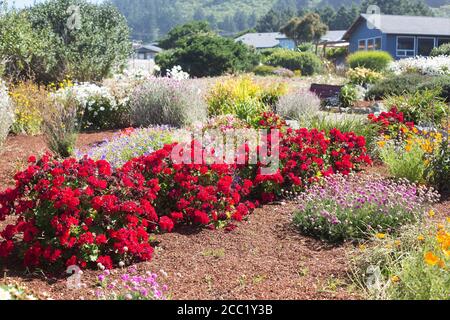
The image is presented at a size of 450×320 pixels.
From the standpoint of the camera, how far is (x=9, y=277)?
4.08 meters

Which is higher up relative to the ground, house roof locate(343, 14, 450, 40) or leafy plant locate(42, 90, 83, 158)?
leafy plant locate(42, 90, 83, 158)

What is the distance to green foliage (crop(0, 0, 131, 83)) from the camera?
1664 centimetres

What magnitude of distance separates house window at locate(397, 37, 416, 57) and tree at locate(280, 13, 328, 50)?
1958 cm

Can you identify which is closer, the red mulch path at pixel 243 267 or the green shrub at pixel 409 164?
the red mulch path at pixel 243 267

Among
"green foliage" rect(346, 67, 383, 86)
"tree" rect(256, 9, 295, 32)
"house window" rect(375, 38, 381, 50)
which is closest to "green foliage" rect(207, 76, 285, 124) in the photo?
"green foliage" rect(346, 67, 383, 86)

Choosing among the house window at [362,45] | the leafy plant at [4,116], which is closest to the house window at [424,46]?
the house window at [362,45]

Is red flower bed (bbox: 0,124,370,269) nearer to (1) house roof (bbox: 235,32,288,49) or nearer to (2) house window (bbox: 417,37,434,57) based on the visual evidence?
(2) house window (bbox: 417,37,434,57)

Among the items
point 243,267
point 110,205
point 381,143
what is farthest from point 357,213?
point 381,143

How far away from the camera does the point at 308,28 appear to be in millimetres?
59906

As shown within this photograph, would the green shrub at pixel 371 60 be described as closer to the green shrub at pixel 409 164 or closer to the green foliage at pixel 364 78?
the green foliage at pixel 364 78

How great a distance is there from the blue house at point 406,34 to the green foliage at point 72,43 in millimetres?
25616

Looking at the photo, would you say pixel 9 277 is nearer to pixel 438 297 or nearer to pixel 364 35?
pixel 438 297

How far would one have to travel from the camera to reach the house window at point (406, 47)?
40.2 meters
